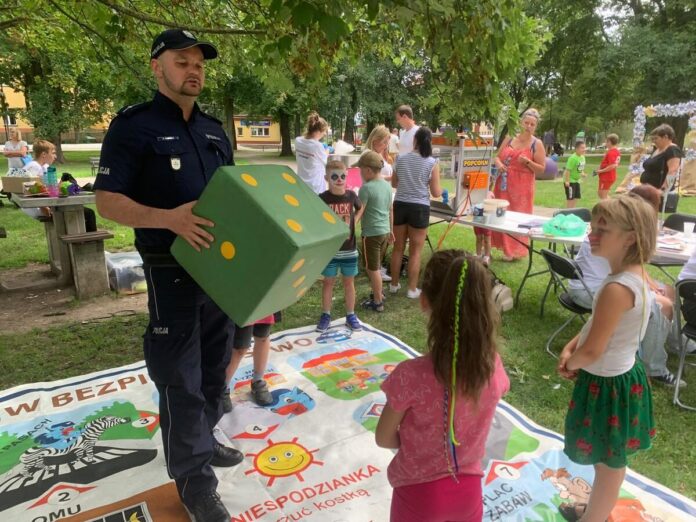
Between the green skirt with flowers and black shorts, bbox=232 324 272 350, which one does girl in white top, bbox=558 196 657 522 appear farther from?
black shorts, bbox=232 324 272 350

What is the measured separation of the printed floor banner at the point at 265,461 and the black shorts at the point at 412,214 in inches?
86.0

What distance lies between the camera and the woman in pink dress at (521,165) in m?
6.02

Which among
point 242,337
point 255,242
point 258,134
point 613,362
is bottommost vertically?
point 242,337

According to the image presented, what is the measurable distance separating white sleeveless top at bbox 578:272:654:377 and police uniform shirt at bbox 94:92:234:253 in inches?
68.1

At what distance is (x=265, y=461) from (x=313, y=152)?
4567 millimetres

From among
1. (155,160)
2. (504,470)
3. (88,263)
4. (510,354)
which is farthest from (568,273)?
(88,263)

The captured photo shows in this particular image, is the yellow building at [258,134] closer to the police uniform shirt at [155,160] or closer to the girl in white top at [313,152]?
the girl in white top at [313,152]

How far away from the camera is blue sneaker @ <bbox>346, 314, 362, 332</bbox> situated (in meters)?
4.40

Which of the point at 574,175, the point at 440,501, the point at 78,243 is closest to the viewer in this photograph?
the point at 440,501

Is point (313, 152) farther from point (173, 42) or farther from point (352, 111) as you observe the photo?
point (352, 111)

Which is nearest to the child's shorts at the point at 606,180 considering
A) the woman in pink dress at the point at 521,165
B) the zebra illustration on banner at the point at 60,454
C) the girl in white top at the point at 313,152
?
the woman in pink dress at the point at 521,165

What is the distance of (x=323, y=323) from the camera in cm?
438

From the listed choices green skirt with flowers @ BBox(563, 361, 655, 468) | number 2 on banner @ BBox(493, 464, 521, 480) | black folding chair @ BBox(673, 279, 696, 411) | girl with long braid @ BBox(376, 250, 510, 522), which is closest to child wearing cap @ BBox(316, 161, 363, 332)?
number 2 on banner @ BBox(493, 464, 521, 480)

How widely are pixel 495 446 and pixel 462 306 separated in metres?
1.70
